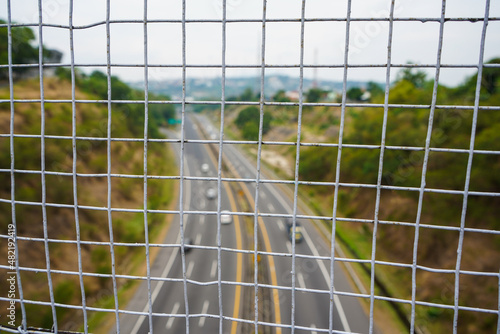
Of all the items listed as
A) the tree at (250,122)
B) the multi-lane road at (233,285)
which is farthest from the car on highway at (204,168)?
the multi-lane road at (233,285)

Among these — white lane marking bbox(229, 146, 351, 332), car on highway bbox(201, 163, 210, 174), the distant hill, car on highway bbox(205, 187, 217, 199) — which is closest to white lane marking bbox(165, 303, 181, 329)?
white lane marking bbox(229, 146, 351, 332)

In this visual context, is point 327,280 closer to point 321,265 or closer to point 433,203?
point 321,265

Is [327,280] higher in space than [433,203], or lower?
lower

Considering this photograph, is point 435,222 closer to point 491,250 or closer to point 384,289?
point 491,250

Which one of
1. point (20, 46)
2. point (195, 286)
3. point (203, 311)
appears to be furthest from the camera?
point (20, 46)

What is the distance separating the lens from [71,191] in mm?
12305

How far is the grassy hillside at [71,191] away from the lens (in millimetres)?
9898

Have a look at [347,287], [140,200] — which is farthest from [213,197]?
[347,287]

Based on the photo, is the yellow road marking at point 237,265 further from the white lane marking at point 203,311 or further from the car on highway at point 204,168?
the car on highway at point 204,168

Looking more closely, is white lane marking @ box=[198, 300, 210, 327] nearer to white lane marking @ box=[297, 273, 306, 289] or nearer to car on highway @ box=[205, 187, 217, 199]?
white lane marking @ box=[297, 273, 306, 289]

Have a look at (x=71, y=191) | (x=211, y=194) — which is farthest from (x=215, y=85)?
(x=211, y=194)

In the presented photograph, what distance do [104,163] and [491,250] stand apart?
50.6 feet

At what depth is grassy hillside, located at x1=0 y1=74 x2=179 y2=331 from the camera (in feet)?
32.5

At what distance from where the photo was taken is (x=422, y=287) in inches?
412
